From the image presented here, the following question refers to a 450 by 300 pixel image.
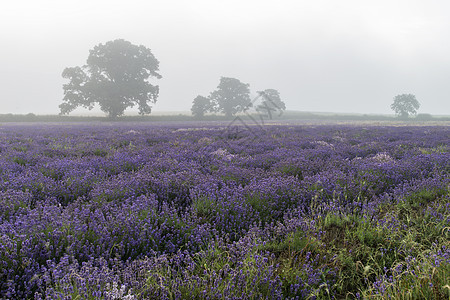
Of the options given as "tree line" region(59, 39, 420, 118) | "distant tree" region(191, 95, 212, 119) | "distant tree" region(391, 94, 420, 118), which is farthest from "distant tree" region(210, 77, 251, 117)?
"distant tree" region(391, 94, 420, 118)

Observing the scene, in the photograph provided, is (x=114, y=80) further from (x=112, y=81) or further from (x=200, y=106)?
(x=200, y=106)

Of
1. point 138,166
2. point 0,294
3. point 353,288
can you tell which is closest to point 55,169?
point 138,166

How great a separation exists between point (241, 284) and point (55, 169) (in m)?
4.46

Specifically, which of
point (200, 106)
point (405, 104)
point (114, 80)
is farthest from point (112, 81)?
point (405, 104)

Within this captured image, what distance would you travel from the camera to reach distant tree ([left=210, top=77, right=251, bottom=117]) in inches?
2317

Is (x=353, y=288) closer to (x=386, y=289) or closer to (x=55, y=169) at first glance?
(x=386, y=289)

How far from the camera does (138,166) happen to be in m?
5.62

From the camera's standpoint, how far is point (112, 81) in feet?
127

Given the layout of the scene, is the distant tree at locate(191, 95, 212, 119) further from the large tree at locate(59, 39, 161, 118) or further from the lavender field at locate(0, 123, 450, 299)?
the lavender field at locate(0, 123, 450, 299)

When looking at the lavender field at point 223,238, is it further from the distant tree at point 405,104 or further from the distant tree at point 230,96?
the distant tree at point 405,104

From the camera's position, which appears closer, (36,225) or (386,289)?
(386,289)

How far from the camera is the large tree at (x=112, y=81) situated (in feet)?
121

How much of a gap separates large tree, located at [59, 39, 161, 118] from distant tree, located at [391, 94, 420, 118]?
62.0 meters

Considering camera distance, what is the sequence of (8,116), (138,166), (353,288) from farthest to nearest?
1. (8,116)
2. (138,166)
3. (353,288)
